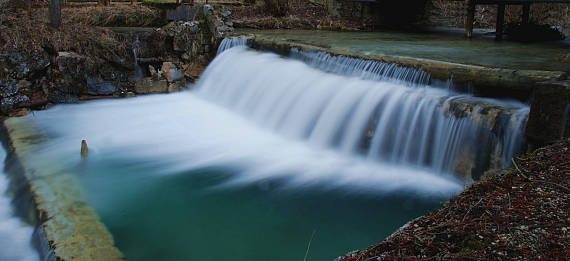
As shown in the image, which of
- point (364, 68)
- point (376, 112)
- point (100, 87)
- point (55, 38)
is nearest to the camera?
point (376, 112)

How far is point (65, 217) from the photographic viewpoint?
14.2ft

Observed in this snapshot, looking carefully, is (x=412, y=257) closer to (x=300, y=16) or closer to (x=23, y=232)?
(x=23, y=232)

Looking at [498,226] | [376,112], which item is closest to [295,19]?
[376,112]

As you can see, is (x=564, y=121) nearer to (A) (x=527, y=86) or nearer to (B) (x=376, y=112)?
(A) (x=527, y=86)

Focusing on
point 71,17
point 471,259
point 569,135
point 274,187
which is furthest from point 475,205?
point 71,17

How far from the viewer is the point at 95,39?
10.0m

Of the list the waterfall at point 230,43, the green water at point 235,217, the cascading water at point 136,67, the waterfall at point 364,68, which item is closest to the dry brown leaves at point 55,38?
the cascading water at point 136,67

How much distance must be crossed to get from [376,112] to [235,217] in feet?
8.20

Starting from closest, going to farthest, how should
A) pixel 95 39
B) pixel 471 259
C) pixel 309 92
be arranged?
pixel 471 259 < pixel 309 92 < pixel 95 39

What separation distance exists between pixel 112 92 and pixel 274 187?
6196 millimetres

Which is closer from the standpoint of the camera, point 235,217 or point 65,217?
point 65,217

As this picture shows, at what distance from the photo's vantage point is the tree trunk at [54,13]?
33.3ft

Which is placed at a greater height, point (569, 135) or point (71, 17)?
point (71, 17)

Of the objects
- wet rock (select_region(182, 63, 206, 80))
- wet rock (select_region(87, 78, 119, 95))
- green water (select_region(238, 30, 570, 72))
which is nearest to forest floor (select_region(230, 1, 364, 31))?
wet rock (select_region(182, 63, 206, 80))
